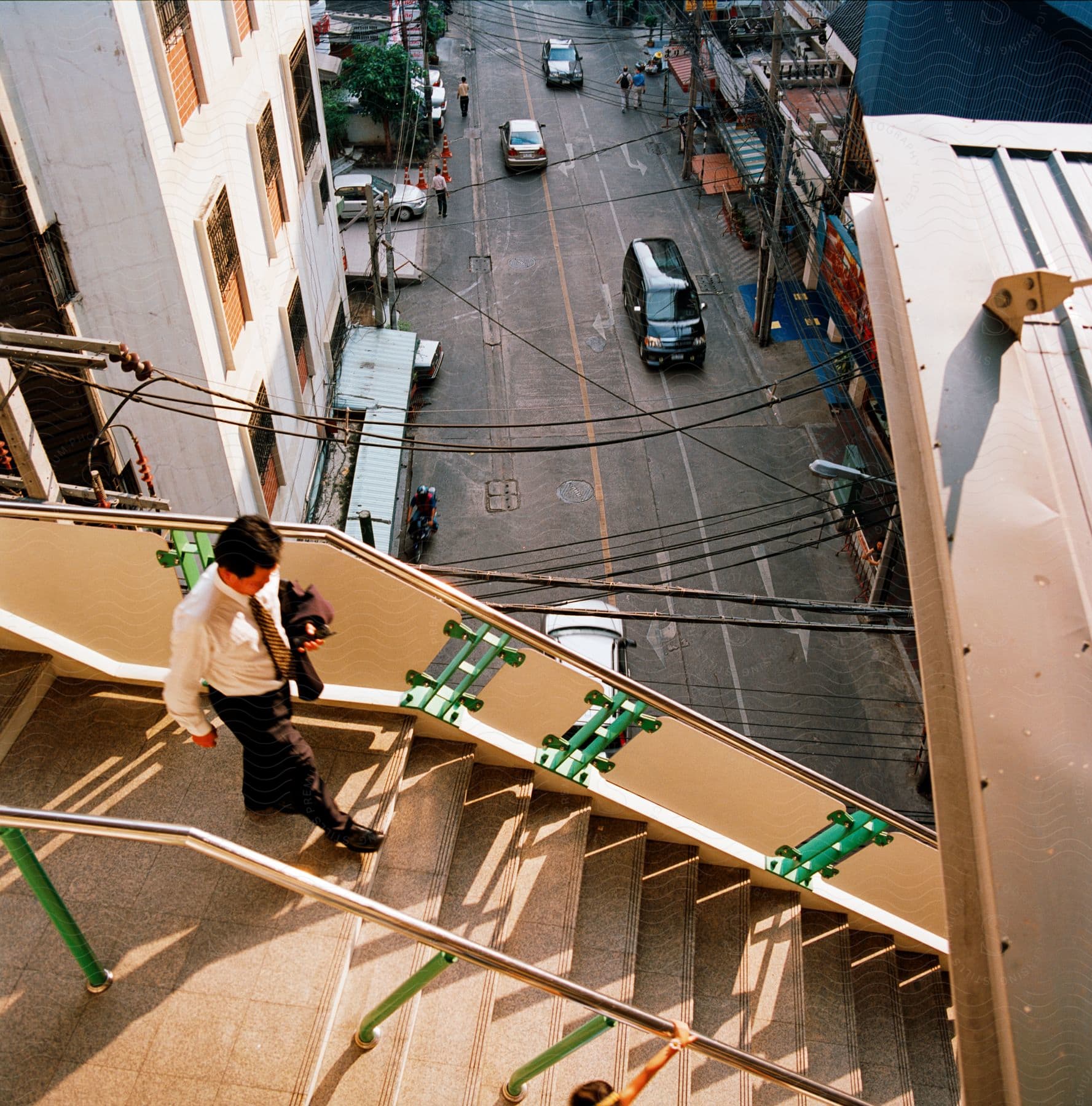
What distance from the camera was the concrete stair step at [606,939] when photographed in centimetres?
454

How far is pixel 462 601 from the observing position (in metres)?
4.86

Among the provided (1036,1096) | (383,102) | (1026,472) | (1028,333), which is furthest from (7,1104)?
(383,102)

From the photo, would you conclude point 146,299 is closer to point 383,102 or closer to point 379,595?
point 379,595

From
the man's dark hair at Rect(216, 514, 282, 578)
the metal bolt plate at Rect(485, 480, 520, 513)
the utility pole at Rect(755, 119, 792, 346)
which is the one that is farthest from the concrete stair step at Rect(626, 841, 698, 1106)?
the utility pole at Rect(755, 119, 792, 346)

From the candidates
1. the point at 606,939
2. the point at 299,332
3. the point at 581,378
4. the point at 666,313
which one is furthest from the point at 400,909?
the point at 666,313

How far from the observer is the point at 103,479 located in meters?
9.53

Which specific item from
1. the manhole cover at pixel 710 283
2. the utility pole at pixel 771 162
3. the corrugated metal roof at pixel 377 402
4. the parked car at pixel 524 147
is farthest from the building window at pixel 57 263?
the parked car at pixel 524 147

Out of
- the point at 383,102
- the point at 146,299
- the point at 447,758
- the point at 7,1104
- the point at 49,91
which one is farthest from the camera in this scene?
the point at 383,102

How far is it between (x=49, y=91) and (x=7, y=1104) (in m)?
7.20

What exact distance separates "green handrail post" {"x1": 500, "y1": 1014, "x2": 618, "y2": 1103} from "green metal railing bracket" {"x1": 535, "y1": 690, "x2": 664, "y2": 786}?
154cm

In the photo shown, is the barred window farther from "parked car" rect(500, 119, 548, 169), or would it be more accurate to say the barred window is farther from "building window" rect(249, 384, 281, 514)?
"parked car" rect(500, 119, 548, 169)

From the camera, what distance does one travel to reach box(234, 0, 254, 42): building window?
36.2ft

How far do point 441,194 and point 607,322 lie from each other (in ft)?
20.0

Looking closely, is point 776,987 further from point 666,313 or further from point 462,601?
point 666,313
